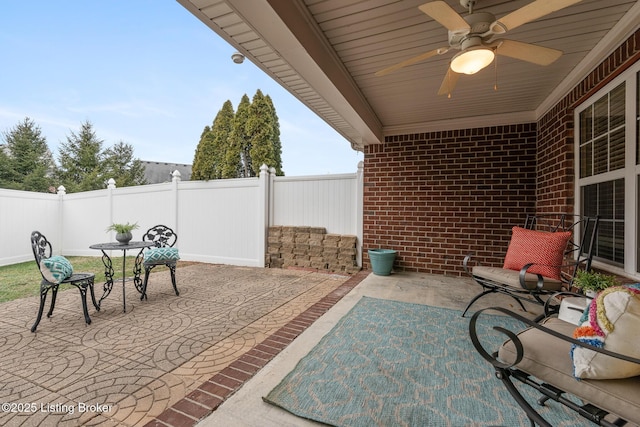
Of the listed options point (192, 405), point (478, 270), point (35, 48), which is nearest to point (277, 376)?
point (192, 405)

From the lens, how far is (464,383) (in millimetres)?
1633

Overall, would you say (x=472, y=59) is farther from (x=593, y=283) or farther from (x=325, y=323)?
(x=325, y=323)

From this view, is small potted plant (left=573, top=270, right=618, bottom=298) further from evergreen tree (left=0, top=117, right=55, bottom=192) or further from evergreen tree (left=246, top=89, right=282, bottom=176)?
evergreen tree (left=0, top=117, right=55, bottom=192)

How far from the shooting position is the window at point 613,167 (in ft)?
7.22

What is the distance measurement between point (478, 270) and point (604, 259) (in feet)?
4.05

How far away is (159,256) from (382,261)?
3.13 metres

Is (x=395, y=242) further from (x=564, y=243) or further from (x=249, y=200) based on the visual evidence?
(x=249, y=200)

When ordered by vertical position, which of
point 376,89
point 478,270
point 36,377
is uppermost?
point 376,89

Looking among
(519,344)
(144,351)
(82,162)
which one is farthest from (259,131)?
(82,162)

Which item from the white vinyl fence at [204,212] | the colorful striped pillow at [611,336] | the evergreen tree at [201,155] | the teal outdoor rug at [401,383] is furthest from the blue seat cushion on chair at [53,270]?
the evergreen tree at [201,155]

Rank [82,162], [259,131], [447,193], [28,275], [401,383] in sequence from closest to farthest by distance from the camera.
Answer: [401,383]
[447,193]
[28,275]
[259,131]
[82,162]

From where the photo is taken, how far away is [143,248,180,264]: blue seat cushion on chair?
3.36m

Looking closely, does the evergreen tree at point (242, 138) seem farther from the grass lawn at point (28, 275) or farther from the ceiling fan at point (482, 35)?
the ceiling fan at point (482, 35)

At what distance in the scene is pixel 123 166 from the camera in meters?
14.9
